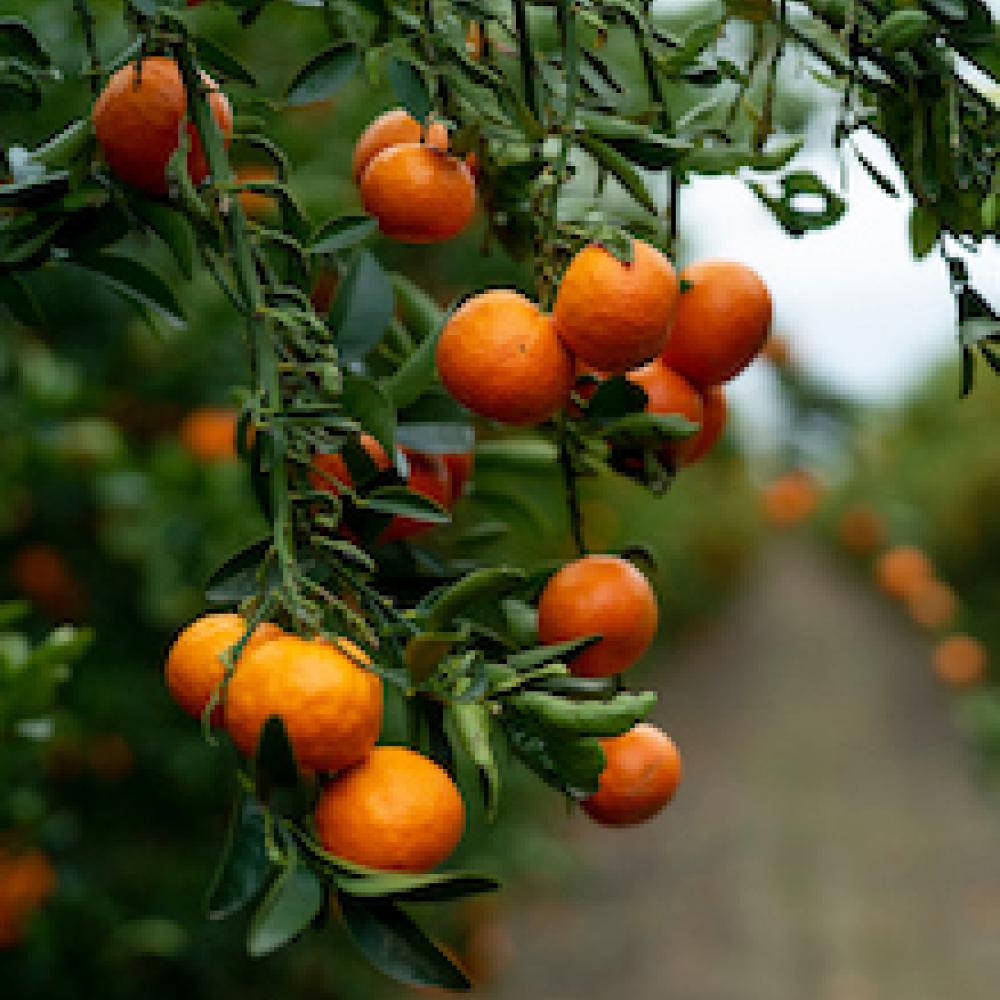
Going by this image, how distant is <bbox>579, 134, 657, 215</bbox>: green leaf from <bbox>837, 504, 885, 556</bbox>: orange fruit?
5.55 meters

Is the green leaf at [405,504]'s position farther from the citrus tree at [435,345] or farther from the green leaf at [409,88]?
the green leaf at [409,88]

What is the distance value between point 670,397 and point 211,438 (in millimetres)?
1168

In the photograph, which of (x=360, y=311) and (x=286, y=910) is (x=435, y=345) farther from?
(x=286, y=910)

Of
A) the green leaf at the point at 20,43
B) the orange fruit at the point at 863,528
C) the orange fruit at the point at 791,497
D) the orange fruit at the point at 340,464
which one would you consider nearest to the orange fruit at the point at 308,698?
the orange fruit at the point at 340,464

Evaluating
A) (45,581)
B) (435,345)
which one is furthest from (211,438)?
(435,345)

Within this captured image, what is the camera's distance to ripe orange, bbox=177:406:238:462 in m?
1.63

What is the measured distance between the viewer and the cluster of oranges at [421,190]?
575 mm

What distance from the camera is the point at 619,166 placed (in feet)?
1.74

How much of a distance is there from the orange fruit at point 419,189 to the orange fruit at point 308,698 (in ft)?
0.72

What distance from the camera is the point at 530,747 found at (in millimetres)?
472

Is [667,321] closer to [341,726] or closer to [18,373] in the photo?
[341,726]

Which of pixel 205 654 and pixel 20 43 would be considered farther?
pixel 20 43

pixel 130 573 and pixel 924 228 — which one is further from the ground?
pixel 924 228

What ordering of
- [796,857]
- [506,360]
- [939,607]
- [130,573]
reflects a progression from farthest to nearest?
[939,607] < [796,857] < [130,573] < [506,360]
